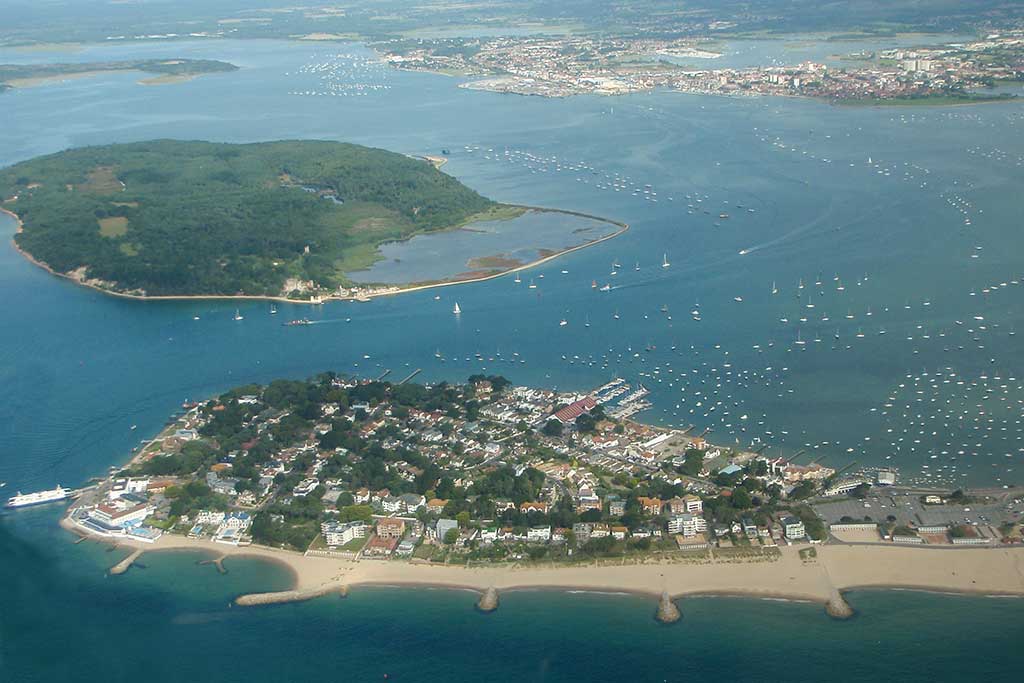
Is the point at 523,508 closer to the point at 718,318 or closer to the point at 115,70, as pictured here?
the point at 718,318

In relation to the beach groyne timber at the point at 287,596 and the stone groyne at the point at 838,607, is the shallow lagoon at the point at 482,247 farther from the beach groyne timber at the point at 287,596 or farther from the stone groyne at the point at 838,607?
the stone groyne at the point at 838,607

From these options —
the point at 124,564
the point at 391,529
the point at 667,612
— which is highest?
the point at 667,612

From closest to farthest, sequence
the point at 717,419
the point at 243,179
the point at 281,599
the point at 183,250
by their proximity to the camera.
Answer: the point at 281,599
the point at 717,419
the point at 183,250
the point at 243,179

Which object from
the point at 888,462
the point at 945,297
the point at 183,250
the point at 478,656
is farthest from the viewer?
the point at 183,250

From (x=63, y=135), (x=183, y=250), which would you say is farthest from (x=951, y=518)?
(x=63, y=135)

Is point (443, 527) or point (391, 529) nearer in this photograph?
point (443, 527)

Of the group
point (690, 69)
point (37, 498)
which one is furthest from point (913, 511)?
point (690, 69)

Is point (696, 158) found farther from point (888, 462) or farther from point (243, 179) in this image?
point (888, 462)
